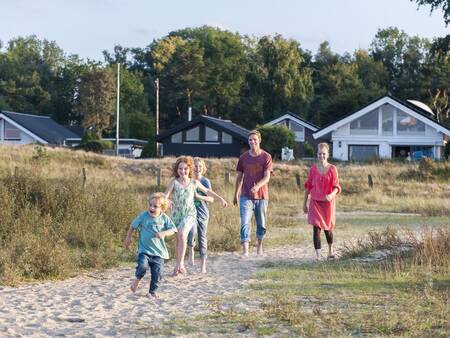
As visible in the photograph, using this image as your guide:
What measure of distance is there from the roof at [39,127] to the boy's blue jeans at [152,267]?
55.2 meters

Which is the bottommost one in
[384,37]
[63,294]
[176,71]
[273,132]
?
[63,294]

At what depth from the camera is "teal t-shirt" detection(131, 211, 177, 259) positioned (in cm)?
794

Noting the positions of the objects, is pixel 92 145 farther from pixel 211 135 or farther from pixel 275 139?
pixel 275 139

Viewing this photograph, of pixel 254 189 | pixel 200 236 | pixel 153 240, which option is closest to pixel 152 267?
pixel 153 240

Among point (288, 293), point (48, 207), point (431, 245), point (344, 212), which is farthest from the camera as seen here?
point (344, 212)

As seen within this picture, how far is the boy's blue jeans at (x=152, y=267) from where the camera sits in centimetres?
787

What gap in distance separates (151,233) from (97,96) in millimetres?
62049

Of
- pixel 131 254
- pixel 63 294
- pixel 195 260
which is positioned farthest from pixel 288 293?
Answer: pixel 131 254

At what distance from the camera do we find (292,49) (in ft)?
246

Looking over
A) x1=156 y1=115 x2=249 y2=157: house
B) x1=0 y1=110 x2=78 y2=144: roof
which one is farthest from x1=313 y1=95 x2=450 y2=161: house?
x1=0 y1=110 x2=78 y2=144: roof

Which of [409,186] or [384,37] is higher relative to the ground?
[384,37]

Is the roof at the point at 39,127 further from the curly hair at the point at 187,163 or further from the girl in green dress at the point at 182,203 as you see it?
the girl in green dress at the point at 182,203

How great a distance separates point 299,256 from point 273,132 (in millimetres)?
39713

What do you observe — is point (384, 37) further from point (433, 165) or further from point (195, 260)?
point (195, 260)
